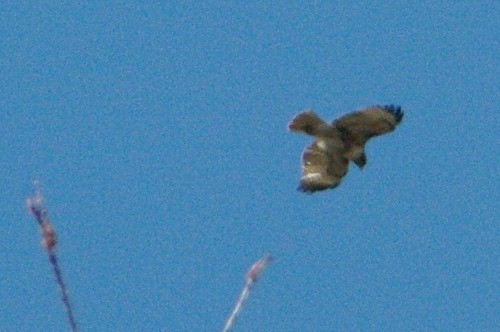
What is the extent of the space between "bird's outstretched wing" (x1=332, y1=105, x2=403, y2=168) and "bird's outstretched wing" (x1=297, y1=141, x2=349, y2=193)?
0.51 ft

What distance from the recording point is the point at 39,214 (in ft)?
10.1

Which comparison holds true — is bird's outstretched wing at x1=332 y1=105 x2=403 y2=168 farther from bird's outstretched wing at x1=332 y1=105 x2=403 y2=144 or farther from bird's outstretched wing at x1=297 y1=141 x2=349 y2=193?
bird's outstretched wing at x1=297 y1=141 x2=349 y2=193

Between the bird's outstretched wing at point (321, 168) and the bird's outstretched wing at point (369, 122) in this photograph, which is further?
the bird's outstretched wing at point (321, 168)

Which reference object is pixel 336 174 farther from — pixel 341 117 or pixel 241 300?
pixel 241 300

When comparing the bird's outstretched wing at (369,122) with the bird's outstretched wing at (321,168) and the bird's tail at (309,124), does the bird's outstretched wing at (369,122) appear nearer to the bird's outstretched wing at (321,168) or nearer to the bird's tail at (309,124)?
the bird's tail at (309,124)

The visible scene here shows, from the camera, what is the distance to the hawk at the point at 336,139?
42.1 feet

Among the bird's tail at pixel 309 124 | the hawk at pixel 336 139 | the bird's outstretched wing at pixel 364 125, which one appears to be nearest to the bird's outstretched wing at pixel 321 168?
the hawk at pixel 336 139

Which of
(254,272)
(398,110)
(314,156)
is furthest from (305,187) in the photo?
(254,272)

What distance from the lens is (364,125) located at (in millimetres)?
12891

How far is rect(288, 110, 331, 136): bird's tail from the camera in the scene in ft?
42.0

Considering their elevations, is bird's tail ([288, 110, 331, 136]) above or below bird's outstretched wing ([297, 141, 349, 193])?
above

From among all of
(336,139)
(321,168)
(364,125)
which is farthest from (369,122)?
(321,168)

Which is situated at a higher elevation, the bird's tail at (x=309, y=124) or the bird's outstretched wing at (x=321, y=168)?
the bird's tail at (x=309, y=124)

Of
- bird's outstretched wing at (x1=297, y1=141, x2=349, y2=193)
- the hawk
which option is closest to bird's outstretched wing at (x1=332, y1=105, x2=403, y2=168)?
the hawk
